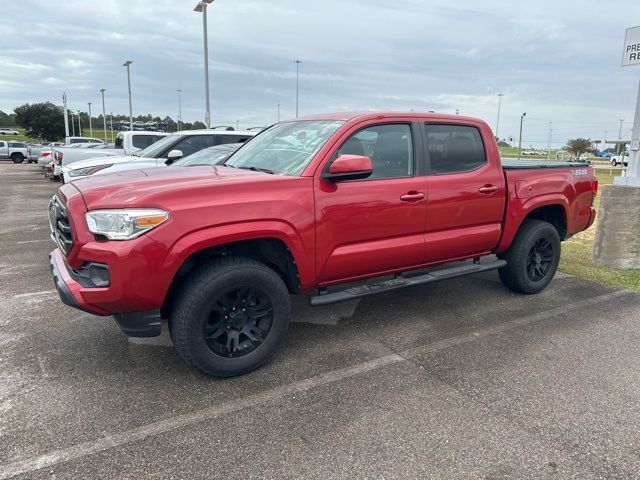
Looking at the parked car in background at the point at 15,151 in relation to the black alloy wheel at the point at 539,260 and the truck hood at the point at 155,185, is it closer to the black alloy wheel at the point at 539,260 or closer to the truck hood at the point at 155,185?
the truck hood at the point at 155,185

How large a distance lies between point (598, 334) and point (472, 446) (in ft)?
7.63

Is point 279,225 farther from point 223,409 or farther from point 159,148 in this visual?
point 159,148

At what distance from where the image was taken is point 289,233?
3359 mm

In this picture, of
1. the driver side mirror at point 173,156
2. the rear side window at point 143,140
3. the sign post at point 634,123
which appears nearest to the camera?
the sign post at point 634,123

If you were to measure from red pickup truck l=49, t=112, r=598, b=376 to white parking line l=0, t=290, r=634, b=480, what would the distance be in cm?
33

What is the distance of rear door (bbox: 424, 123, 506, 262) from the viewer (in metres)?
4.21

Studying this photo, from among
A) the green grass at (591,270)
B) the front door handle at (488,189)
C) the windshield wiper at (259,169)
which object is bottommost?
the green grass at (591,270)

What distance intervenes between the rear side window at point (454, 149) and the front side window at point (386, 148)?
253 mm

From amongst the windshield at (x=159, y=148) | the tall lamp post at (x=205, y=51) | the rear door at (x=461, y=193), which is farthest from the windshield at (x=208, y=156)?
the tall lamp post at (x=205, y=51)

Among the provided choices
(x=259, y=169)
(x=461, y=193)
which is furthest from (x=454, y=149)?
(x=259, y=169)

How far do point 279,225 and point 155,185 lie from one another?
0.88 m

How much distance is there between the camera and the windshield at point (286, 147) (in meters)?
3.76

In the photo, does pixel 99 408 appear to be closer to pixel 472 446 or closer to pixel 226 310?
pixel 226 310

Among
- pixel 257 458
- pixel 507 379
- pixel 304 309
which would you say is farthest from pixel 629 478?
pixel 304 309
